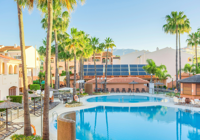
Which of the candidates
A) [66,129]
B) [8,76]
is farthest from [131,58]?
[66,129]

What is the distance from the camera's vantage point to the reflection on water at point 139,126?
35.6 feet

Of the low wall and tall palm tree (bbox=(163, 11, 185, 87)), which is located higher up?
tall palm tree (bbox=(163, 11, 185, 87))

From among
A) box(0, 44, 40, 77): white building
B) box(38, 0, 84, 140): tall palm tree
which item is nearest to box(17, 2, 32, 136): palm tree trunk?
box(38, 0, 84, 140): tall palm tree

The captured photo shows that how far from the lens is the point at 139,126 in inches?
508

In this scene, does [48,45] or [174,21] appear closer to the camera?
[48,45]

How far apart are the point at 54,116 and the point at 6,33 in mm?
24752

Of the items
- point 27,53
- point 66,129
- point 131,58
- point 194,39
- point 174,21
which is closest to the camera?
point 66,129

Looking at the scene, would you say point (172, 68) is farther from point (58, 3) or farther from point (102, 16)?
point (58, 3)

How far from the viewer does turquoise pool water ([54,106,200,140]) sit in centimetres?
1084

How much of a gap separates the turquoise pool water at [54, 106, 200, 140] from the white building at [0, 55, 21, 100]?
8.20 metres

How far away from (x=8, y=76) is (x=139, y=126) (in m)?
14.7

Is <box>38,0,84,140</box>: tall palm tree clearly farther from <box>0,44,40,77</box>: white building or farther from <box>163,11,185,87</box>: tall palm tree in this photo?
<box>163,11,185,87</box>: tall palm tree

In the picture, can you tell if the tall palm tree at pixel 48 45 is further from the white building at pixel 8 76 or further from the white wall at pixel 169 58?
the white wall at pixel 169 58

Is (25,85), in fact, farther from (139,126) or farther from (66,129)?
Answer: (139,126)
